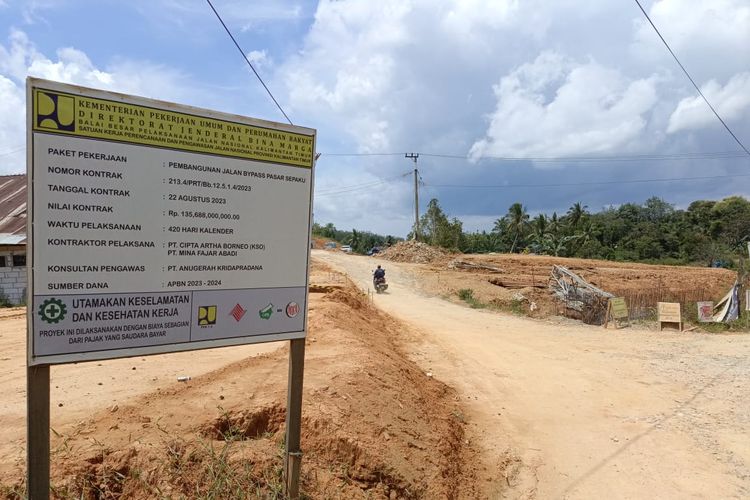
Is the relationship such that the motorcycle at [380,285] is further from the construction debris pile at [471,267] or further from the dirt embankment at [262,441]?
the dirt embankment at [262,441]

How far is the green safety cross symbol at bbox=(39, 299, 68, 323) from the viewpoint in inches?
95.9

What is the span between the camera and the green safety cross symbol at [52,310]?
2.44m

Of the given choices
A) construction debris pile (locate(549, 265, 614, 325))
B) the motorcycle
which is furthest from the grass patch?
the motorcycle

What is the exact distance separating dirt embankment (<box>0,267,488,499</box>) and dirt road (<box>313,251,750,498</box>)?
0.88 metres

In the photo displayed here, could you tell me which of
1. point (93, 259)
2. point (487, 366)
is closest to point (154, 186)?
point (93, 259)

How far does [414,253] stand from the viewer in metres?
36.2

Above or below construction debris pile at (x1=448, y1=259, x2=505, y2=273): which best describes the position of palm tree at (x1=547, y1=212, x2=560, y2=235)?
above

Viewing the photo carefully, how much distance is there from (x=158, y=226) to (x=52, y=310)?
655 millimetres

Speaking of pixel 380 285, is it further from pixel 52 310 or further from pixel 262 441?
pixel 52 310

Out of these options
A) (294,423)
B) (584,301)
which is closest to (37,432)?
(294,423)

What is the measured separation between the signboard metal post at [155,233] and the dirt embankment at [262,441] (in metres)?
0.52

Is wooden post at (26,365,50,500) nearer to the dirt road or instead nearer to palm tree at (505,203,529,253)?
the dirt road

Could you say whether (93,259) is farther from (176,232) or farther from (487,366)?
(487,366)

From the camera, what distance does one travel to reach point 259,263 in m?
3.14
